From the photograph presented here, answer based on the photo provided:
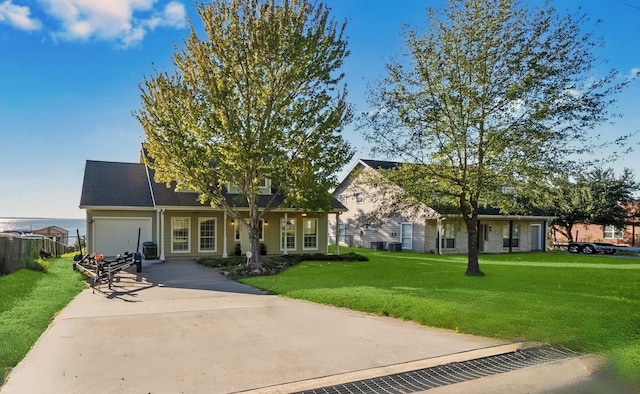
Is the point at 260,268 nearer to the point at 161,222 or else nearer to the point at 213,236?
the point at 213,236

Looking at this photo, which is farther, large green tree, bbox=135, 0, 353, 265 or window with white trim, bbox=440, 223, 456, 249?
window with white trim, bbox=440, 223, 456, 249

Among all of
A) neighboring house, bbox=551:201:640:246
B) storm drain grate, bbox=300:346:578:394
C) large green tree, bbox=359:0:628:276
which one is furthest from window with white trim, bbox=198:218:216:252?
neighboring house, bbox=551:201:640:246

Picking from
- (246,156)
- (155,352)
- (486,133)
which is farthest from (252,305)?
(486,133)

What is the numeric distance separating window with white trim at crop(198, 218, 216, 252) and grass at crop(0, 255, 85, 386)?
6.51 meters

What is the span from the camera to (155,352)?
5.75 metres

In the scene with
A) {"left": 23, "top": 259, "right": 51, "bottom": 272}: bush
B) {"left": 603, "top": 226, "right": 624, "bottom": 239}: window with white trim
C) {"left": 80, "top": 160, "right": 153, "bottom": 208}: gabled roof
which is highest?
{"left": 80, "top": 160, "right": 153, "bottom": 208}: gabled roof

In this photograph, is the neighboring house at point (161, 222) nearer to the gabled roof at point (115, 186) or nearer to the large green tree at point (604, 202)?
the gabled roof at point (115, 186)

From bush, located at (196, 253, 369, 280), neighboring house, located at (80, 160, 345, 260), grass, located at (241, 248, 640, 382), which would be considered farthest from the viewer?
neighboring house, located at (80, 160, 345, 260)

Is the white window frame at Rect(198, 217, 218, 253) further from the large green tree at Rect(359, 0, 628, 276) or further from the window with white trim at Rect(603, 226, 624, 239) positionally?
the window with white trim at Rect(603, 226, 624, 239)

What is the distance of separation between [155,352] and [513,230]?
2862 centimetres

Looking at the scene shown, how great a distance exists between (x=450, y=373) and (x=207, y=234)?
17786 millimetres

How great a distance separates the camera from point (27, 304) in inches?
352

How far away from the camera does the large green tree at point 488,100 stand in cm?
1218

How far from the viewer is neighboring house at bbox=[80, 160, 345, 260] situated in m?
19.9
